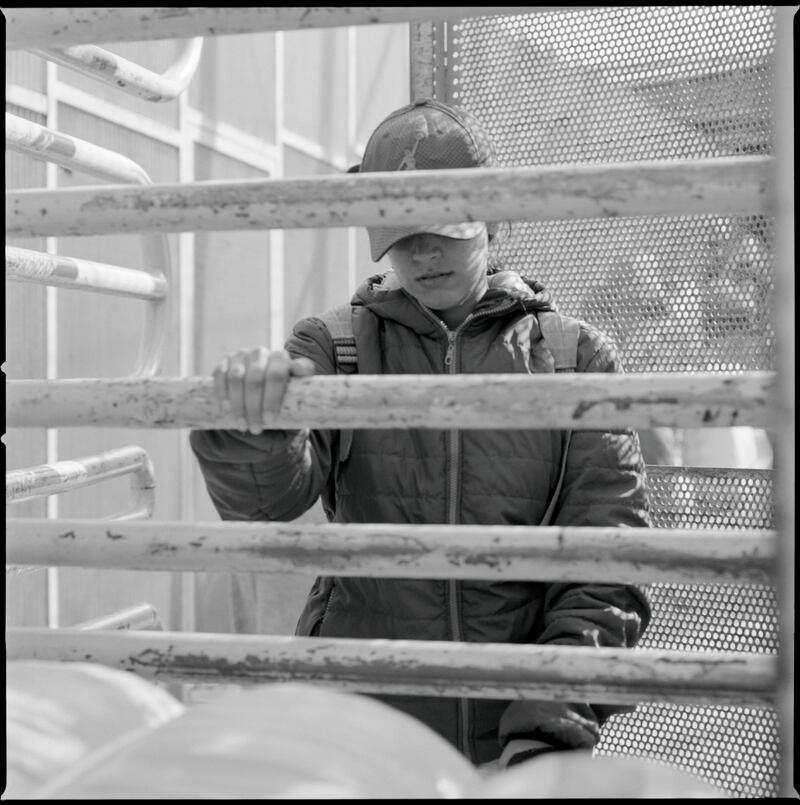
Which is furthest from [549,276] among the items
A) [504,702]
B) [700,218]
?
[504,702]

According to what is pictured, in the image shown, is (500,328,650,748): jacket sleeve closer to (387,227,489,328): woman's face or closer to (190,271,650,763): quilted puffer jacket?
(190,271,650,763): quilted puffer jacket

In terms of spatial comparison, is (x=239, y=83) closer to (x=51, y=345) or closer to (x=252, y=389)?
(x=51, y=345)

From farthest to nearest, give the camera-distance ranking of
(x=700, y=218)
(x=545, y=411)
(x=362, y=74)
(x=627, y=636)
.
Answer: (x=362, y=74) < (x=700, y=218) < (x=627, y=636) < (x=545, y=411)

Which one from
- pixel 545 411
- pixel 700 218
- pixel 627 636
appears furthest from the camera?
pixel 700 218

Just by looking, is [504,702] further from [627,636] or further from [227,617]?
[227,617]

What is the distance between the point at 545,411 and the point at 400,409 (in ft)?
0.42

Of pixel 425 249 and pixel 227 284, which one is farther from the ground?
pixel 227 284

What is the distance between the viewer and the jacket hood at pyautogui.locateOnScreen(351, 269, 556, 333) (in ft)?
6.22

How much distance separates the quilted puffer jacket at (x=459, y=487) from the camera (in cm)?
174

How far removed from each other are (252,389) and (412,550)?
217 millimetres

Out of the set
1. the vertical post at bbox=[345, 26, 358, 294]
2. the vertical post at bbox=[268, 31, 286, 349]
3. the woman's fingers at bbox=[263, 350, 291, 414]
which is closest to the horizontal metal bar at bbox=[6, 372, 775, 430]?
the woman's fingers at bbox=[263, 350, 291, 414]

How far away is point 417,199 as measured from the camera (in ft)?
3.44

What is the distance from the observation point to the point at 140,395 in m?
1.07

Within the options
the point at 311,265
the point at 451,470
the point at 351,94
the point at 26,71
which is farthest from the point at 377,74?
the point at 451,470
